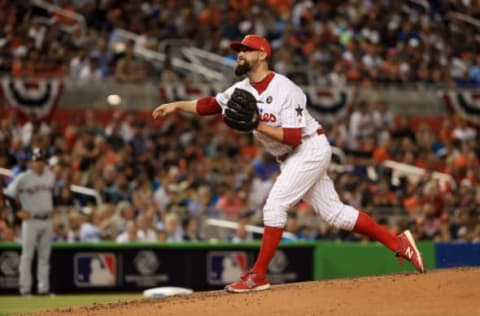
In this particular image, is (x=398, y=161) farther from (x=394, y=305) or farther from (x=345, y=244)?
(x=394, y=305)

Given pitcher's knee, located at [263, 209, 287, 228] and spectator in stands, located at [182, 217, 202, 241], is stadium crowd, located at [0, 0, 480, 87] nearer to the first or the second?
spectator in stands, located at [182, 217, 202, 241]

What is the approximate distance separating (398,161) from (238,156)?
298cm

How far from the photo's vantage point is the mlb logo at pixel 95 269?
1697 cm

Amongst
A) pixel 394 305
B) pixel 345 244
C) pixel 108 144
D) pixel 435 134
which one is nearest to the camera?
pixel 394 305

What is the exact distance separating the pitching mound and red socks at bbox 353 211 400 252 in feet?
0.96

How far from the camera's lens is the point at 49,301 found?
1493 centimetres

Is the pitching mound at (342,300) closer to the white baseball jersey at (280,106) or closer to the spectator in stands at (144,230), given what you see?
the white baseball jersey at (280,106)

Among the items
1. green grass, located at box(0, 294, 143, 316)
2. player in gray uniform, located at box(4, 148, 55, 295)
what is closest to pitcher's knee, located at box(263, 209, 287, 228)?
green grass, located at box(0, 294, 143, 316)

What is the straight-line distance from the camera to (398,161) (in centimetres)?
2181

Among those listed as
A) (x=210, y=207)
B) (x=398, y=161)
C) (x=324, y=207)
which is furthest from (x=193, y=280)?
(x=324, y=207)

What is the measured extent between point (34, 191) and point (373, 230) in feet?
21.5

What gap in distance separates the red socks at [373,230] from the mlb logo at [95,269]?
23.3 feet

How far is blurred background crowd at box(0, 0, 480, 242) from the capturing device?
18.3m

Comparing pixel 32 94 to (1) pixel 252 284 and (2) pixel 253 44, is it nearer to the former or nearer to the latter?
(2) pixel 253 44
